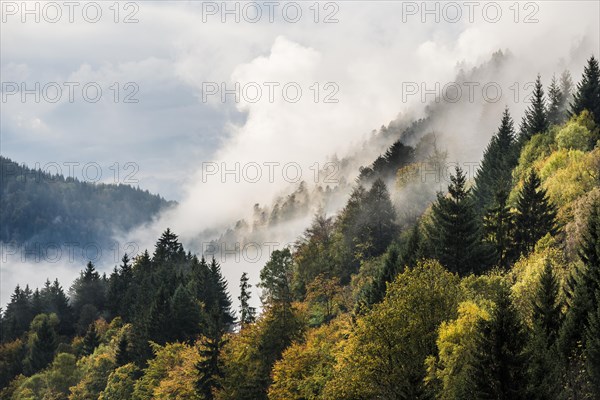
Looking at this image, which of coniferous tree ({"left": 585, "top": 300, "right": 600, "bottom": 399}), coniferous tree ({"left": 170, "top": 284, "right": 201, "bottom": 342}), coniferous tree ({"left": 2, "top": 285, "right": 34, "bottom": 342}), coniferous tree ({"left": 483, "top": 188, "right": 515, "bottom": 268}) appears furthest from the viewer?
coniferous tree ({"left": 2, "top": 285, "right": 34, "bottom": 342})

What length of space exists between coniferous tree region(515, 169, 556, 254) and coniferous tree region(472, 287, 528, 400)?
39.5 meters

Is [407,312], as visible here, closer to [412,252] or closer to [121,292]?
[412,252]

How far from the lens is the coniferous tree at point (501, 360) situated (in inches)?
1567

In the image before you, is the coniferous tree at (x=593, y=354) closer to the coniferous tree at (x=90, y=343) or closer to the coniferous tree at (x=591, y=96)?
the coniferous tree at (x=591, y=96)

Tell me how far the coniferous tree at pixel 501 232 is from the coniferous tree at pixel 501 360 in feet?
127

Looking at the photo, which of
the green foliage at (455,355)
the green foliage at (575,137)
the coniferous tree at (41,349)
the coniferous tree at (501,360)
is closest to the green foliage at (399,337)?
the green foliage at (455,355)

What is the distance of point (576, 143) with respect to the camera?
10100 centimetres

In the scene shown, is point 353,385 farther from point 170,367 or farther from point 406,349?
point 170,367

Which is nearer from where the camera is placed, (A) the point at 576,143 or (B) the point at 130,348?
(A) the point at 576,143

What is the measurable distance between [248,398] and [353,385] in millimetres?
24169

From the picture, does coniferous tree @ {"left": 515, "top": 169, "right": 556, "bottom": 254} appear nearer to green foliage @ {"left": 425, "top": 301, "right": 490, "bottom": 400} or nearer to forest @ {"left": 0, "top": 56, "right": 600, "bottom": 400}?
forest @ {"left": 0, "top": 56, "right": 600, "bottom": 400}

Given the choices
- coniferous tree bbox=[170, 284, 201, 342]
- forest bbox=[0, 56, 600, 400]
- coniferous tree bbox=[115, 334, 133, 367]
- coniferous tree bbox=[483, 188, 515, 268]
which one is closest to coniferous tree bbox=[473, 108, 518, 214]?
forest bbox=[0, 56, 600, 400]

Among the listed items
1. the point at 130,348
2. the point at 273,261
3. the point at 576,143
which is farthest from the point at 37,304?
the point at 576,143

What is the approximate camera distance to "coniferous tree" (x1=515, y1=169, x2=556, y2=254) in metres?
78.7
